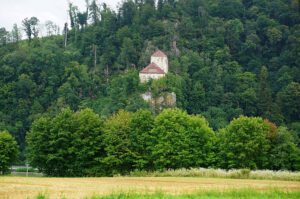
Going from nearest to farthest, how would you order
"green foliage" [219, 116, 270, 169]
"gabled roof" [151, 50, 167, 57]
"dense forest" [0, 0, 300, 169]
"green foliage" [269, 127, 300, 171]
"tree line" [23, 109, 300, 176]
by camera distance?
1. "green foliage" [219, 116, 270, 169]
2. "tree line" [23, 109, 300, 176]
3. "green foliage" [269, 127, 300, 171]
4. "dense forest" [0, 0, 300, 169]
5. "gabled roof" [151, 50, 167, 57]

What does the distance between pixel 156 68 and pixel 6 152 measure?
249 ft

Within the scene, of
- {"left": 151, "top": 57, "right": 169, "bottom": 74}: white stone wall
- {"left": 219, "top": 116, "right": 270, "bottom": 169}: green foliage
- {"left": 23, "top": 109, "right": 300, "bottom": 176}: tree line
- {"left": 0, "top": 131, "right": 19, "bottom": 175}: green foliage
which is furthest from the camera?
{"left": 151, "top": 57, "right": 169, "bottom": 74}: white stone wall

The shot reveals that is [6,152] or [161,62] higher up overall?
[161,62]

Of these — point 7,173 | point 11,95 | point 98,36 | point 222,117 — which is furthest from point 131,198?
point 98,36

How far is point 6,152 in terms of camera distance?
247ft

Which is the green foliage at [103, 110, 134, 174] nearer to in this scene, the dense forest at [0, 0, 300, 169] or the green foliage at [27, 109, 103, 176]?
the green foliage at [27, 109, 103, 176]

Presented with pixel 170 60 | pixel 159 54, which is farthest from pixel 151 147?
pixel 170 60

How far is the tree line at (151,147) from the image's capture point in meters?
71.1

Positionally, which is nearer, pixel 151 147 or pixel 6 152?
pixel 151 147

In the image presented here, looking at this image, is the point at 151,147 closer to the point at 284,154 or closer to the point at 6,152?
the point at 284,154

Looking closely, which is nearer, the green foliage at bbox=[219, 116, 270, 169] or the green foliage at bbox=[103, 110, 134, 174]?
the green foliage at bbox=[219, 116, 270, 169]

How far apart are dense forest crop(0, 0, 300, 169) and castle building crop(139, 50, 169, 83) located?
9.98 ft

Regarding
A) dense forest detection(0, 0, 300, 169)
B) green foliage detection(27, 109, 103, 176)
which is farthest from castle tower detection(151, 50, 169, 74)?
green foliage detection(27, 109, 103, 176)

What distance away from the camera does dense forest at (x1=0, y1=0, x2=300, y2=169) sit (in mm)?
141625
